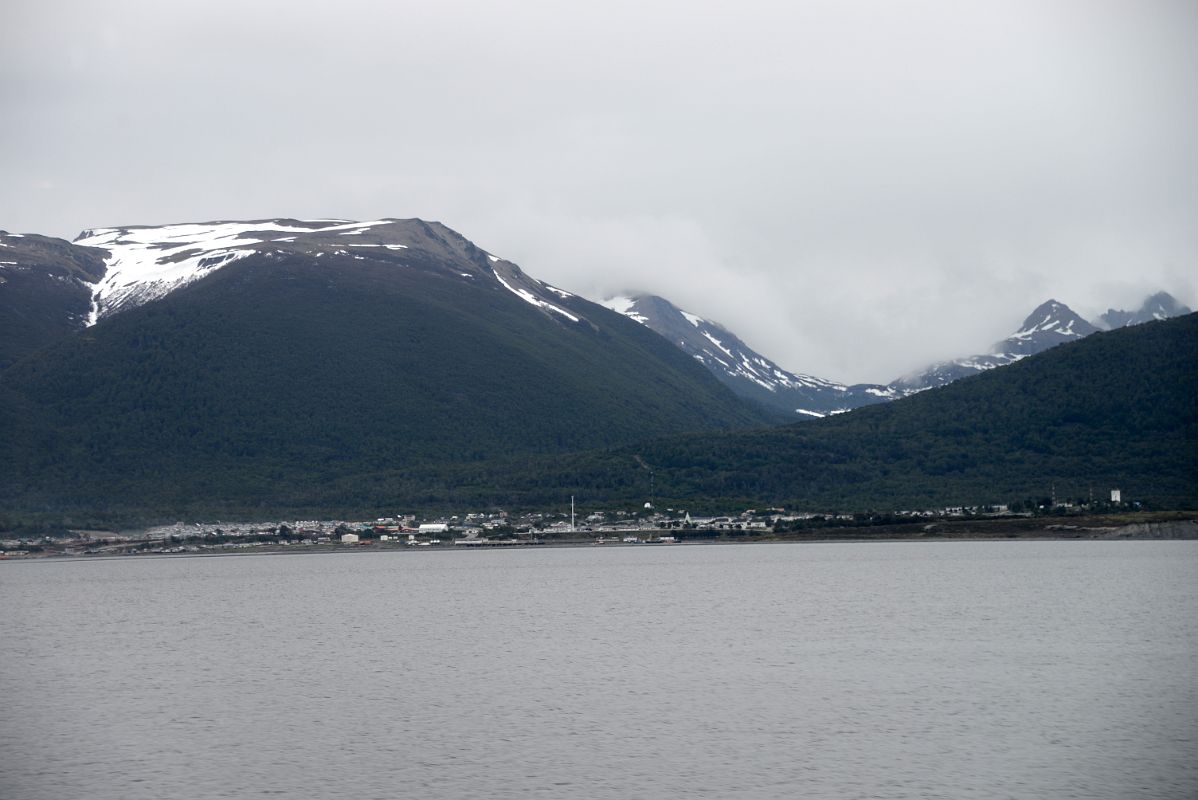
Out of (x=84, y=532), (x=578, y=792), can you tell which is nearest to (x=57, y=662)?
(x=578, y=792)

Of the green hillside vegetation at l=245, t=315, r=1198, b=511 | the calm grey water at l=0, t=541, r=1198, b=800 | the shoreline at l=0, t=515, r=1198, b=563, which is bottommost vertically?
the calm grey water at l=0, t=541, r=1198, b=800

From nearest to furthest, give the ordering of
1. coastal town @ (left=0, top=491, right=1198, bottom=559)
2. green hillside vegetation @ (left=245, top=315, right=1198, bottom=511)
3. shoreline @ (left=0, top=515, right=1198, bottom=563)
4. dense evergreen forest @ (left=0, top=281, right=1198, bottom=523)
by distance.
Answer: shoreline @ (left=0, top=515, right=1198, bottom=563), coastal town @ (left=0, top=491, right=1198, bottom=559), green hillside vegetation @ (left=245, top=315, right=1198, bottom=511), dense evergreen forest @ (left=0, top=281, right=1198, bottom=523)

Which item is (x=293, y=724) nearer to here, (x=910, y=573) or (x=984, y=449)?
(x=910, y=573)

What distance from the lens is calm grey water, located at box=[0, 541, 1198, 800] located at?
31.9m

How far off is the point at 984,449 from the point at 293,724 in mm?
140164

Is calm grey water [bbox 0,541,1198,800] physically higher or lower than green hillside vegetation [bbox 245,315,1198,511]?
lower

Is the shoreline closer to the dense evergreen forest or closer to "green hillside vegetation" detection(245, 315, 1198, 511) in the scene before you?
the dense evergreen forest

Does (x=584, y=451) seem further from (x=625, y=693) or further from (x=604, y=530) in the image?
(x=625, y=693)

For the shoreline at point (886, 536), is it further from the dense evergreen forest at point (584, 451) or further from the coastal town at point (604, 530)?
the dense evergreen forest at point (584, 451)

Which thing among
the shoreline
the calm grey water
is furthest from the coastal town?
the calm grey water

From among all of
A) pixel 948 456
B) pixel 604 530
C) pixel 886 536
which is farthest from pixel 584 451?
pixel 886 536

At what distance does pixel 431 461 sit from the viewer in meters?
186

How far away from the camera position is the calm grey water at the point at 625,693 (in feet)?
105

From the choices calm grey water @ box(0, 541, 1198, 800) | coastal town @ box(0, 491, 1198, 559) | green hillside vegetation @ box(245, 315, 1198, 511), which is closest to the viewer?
calm grey water @ box(0, 541, 1198, 800)
